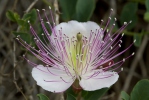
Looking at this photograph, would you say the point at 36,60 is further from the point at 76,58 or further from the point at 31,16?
the point at 76,58

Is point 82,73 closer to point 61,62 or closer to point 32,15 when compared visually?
point 61,62

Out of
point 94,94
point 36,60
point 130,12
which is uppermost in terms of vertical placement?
point 130,12

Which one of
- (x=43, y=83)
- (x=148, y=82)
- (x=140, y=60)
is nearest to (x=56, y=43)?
(x=43, y=83)

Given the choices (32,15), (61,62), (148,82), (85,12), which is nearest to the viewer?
(148,82)

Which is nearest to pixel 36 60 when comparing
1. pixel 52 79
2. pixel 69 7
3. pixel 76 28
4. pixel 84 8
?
pixel 69 7

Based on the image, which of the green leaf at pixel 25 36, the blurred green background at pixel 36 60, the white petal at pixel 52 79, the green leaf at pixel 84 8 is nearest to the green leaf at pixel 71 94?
the white petal at pixel 52 79

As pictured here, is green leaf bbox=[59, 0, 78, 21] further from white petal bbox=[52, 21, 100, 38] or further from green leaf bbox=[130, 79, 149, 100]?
green leaf bbox=[130, 79, 149, 100]

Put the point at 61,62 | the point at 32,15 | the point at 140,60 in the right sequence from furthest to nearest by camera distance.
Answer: the point at 140,60, the point at 32,15, the point at 61,62

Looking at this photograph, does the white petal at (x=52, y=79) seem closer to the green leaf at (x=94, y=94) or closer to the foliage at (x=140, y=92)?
the green leaf at (x=94, y=94)
